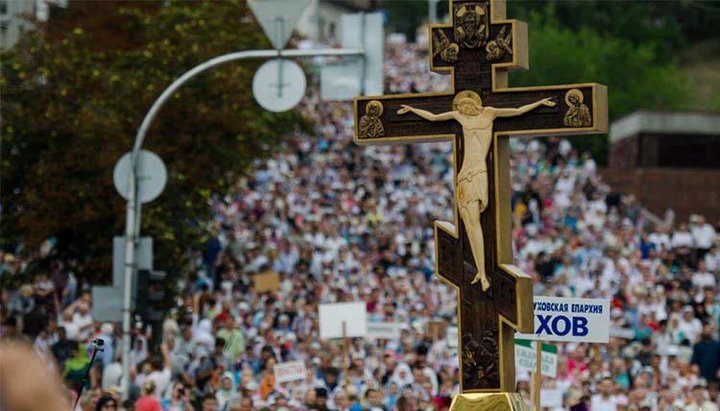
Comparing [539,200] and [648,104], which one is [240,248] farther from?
[648,104]

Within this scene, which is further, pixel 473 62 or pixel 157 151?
pixel 157 151

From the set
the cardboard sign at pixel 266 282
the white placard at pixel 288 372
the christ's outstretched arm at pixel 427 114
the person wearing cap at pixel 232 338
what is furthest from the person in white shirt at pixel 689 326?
the christ's outstretched arm at pixel 427 114

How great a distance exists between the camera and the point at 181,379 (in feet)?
71.5

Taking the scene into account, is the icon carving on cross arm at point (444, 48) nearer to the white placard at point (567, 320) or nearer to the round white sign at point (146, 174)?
the white placard at point (567, 320)


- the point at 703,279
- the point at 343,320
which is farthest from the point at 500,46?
the point at 703,279

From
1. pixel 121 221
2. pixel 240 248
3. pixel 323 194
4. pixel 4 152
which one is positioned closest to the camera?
pixel 121 221

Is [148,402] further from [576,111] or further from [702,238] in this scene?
[702,238]

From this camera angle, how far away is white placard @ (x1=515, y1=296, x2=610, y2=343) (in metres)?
12.7

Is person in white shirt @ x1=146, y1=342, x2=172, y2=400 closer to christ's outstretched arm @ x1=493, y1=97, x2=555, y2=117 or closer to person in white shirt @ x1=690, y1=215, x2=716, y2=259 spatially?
christ's outstretched arm @ x1=493, y1=97, x2=555, y2=117

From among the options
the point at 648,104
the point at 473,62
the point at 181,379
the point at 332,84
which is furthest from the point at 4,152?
the point at 648,104

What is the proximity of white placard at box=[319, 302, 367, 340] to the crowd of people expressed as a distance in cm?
35

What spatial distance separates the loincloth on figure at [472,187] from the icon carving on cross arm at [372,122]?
77cm

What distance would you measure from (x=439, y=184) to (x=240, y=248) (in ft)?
33.7

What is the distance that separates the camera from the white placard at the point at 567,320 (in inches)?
499
